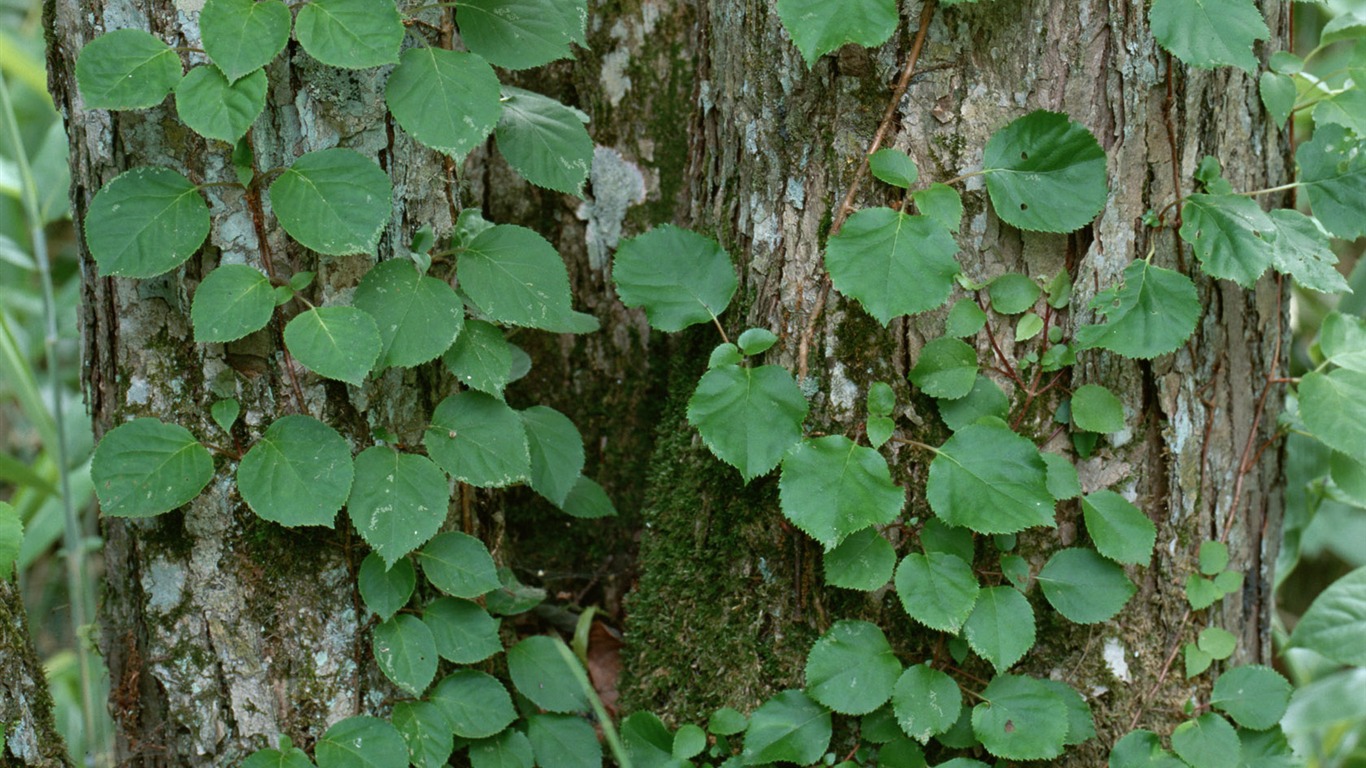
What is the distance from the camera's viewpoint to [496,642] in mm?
1625

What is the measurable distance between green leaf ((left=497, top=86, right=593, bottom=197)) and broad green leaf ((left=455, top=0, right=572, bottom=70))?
12cm

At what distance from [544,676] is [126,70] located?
42.9 inches

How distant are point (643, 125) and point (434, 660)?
107 centimetres

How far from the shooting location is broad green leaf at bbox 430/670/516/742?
1.60 metres

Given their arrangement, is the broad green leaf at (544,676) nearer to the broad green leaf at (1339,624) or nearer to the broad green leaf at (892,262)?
the broad green leaf at (892,262)

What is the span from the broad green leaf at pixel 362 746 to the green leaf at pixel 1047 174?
1.20m

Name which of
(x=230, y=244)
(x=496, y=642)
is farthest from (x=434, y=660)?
(x=230, y=244)

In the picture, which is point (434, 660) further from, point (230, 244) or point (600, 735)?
point (230, 244)

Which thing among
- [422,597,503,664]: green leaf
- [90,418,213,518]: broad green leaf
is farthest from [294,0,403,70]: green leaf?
[422,597,503,664]: green leaf

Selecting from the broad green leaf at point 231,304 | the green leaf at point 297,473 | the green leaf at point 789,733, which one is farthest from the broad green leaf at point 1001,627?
the broad green leaf at point 231,304

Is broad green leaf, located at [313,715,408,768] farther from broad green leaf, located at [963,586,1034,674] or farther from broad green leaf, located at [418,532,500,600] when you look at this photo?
broad green leaf, located at [963,586,1034,674]

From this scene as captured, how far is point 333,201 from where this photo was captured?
1.36m

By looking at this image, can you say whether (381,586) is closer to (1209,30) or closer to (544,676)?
(544,676)

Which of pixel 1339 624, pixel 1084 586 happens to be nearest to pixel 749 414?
pixel 1084 586
